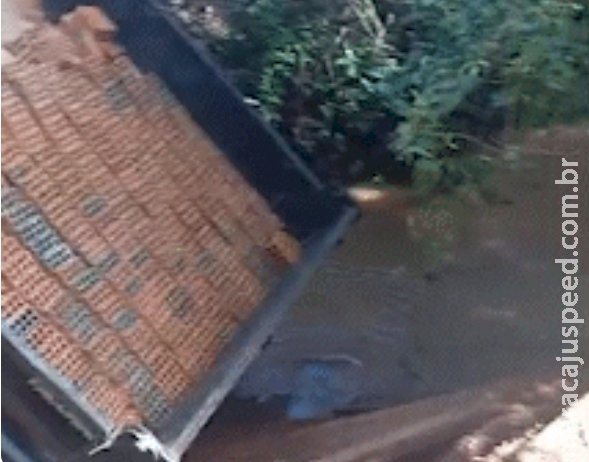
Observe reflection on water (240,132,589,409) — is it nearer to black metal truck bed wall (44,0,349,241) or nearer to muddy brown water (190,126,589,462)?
muddy brown water (190,126,589,462)

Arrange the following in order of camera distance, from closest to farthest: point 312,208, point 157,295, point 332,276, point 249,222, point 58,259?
point 58,259 < point 157,295 < point 249,222 < point 312,208 < point 332,276

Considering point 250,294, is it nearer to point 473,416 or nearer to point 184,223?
point 184,223

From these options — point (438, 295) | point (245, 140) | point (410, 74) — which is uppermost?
point (410, 74)

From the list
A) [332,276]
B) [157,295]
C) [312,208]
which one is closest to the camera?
[157,295]

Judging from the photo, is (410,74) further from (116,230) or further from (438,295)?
(116,230)

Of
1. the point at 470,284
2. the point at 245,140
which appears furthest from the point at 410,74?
the point at 470,284

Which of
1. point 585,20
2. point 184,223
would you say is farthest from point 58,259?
point 585,20
